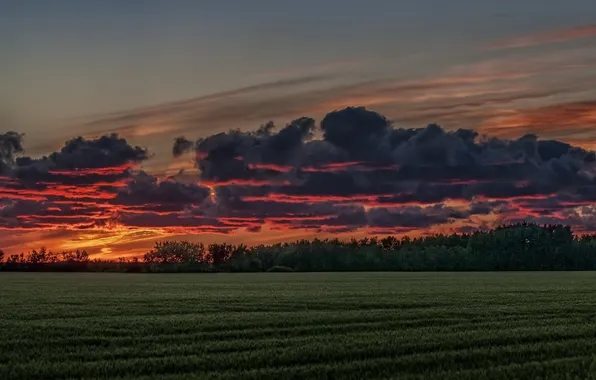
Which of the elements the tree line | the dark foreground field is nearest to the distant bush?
the tree line

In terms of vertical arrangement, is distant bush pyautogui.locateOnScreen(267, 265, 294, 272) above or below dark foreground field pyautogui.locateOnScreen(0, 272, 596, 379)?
below

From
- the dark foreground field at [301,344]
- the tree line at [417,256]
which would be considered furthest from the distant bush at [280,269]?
the dark foreground field at [301,344]

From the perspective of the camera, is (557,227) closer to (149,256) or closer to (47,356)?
(149,256)

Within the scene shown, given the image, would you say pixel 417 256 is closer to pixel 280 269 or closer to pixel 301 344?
pixel 280 269

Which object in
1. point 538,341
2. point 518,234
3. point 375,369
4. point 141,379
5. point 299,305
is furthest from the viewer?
point 518,234

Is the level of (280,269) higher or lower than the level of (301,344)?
lower

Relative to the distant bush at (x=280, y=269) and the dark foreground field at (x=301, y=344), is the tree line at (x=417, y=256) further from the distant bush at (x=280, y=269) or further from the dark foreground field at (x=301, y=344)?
the dark foreground field at (x=301, y=344)

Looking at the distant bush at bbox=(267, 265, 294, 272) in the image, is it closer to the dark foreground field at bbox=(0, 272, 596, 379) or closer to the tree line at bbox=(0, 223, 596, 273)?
the tree line at bbox=(0, 223, 596, 273)

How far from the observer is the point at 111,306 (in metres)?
36.5

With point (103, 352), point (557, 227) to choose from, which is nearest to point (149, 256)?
point (557, 227)

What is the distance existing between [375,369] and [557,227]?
625 feet

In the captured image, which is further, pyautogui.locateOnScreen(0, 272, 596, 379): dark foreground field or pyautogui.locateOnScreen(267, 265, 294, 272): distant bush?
pyautogui.locateOnScreen(267, 265, 294, 272): distant bush

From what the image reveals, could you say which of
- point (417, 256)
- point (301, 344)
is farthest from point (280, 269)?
point (301, 344)

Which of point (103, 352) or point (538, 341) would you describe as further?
point (538, 341)
